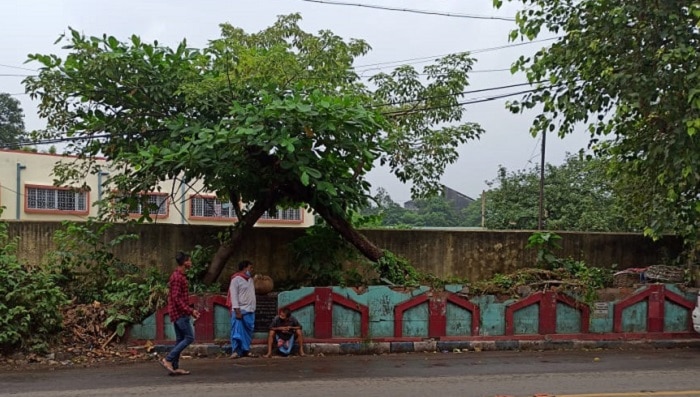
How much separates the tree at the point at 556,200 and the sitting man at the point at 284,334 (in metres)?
16.6

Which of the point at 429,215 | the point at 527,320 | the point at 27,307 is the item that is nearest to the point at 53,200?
the point at 27,307

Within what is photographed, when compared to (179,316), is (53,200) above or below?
above

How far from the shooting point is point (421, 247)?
14.1 meters

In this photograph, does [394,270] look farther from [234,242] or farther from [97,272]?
[97,272]

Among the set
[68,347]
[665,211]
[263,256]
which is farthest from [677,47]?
[68,347]

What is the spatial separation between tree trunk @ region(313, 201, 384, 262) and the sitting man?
2.23 m

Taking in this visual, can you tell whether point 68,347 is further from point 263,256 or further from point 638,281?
point 638,281

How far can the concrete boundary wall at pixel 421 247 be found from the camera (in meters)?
12.7

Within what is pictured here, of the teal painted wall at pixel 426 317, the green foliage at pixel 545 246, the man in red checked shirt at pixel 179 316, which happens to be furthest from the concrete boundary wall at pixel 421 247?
the man in red checked shirt at pixel 179 316

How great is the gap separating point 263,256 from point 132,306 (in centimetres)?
307

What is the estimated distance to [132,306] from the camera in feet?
36.5

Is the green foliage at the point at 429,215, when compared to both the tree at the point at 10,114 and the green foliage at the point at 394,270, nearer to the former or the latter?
the tree at the point at 10,114

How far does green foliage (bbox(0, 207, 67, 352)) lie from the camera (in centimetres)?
991

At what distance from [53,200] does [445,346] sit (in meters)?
20.8
